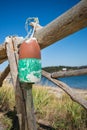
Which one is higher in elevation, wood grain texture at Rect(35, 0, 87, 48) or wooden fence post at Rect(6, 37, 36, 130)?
wood grain texture at Rect(35, 0, 87, 48)

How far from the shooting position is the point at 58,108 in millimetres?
4316

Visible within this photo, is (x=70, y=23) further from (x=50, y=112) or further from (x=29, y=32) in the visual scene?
(x=50, y=112)

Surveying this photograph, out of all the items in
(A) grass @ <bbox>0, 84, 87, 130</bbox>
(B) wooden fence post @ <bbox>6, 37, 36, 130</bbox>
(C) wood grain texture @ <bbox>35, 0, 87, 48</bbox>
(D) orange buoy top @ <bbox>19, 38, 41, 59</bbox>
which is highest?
(C) wood grain texture @ <bbox>35, 0, 87, 48</bbox>

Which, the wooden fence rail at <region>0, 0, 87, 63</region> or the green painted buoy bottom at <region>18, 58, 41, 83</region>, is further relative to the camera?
the green painted buoy bottom at <region>18, 58, 41, 83</region>

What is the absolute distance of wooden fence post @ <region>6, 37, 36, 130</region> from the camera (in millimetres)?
2691

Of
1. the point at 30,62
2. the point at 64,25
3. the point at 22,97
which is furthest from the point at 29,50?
the point at 22,97

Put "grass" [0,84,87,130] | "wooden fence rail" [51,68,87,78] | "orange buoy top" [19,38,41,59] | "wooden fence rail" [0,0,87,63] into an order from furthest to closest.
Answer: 1. "grass" [0,84,87,130]
2. "wooden fence rail" [51,68,87,78]
3. "orange buoy top" [19,38,41,59]
4. "wooden fence rail" [0,0,87,63]

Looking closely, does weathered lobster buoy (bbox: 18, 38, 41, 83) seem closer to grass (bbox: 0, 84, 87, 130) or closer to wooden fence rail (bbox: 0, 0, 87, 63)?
wooden fence rail (bbox: 0, 0, 87, 63)

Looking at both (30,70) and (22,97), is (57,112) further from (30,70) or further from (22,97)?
(30,70)

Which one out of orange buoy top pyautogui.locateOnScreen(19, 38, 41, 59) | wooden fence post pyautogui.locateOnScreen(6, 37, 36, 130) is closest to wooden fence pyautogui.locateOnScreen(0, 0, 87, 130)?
wooden fence post pyautogui.locateOnScreen(6, 37, 36, 130)

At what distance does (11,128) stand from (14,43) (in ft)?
5.49

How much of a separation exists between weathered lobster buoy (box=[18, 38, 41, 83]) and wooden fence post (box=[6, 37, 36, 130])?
287 mm

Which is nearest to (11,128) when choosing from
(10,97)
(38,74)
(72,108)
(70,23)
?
(72,108)

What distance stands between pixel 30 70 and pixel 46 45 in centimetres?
49
